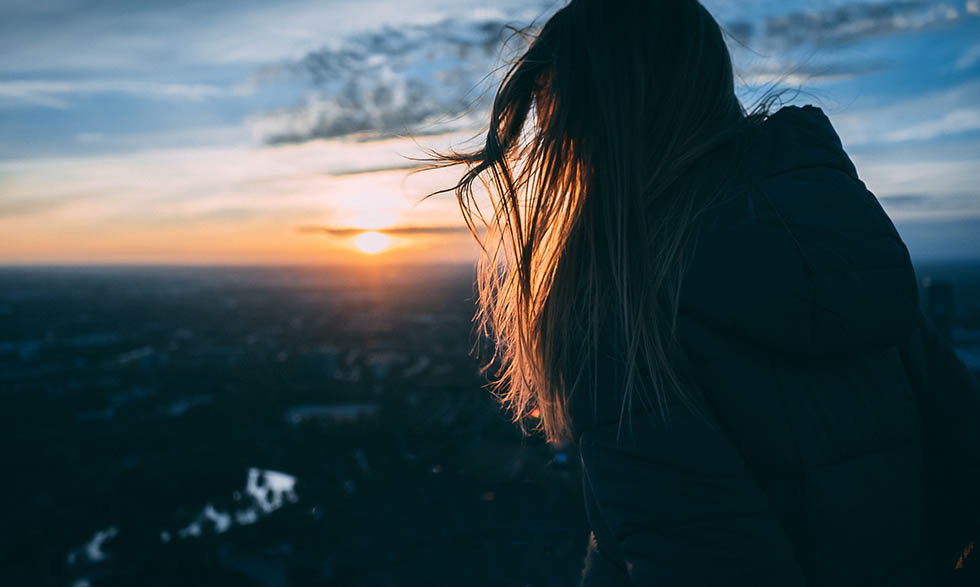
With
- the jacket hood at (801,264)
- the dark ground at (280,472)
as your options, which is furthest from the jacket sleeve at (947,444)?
the dark ground at (280,472)

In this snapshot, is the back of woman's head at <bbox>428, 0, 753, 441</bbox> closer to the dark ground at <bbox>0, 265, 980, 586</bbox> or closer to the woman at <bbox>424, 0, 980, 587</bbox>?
the woman at <bbox>424, 0, 980, 587</bbox>

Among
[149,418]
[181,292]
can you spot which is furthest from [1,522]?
[181,292]

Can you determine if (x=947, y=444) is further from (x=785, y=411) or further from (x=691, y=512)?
(x=691, y=512)

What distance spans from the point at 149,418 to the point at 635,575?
23.2m

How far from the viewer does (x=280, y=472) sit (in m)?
14.4

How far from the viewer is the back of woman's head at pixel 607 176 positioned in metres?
0.61

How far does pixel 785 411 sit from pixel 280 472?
615 inches

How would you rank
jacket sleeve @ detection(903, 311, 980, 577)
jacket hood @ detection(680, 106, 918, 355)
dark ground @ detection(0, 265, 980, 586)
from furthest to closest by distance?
dark ground @ detection(0, 265, 980, 586) < jacket sleeve @ detection(903, 311, 980, 577) < jacket hood @ detection(680, 106, 918, 355)

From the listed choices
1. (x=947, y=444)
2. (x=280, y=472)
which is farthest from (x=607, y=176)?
(x=280, y=472)

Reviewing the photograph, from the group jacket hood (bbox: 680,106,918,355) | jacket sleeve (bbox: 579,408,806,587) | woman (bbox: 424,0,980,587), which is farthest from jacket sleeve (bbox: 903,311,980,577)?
jacket sleeve (bbox: 579,408,806,587)

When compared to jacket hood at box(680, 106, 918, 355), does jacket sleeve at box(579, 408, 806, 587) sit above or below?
below

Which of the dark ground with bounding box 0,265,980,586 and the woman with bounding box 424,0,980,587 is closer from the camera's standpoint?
the woman with bounding box 424,0,980,587

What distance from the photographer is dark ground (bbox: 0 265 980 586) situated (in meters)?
7.69

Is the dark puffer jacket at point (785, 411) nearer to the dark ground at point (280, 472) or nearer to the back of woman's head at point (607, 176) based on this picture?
Answer: the back of woman's head at point (607, 176)
